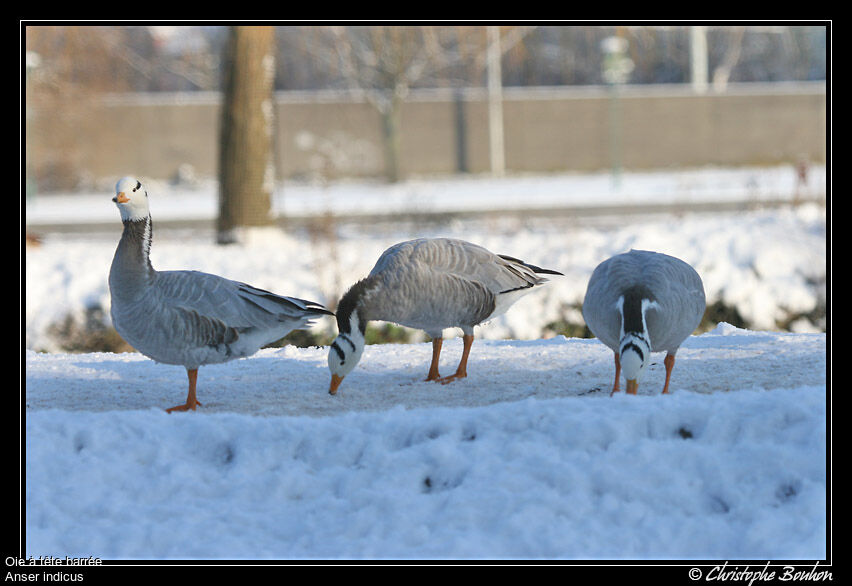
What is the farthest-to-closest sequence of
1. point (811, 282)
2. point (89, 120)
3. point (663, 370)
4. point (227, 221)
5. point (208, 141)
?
1. point (208, 141)
2. point (89, 120)
3. point (227, 221)
4. point (811, 282)
5. point (663, 370)

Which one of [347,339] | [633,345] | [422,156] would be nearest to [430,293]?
[347,339]

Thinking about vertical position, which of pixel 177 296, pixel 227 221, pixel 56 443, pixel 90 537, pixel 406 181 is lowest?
pixel 90 537

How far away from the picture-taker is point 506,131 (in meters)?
32.7

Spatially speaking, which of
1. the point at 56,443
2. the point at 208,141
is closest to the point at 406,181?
the point at 208,141

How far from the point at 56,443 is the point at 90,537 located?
0.75 metres

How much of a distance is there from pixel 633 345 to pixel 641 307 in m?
0.32

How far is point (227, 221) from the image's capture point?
12305mm

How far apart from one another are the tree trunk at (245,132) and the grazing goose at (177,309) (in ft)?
21.6

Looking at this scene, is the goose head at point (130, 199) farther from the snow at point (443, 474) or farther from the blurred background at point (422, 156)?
the blurred background at point (422, 156)

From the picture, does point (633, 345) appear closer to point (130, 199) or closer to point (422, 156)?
point (130, 199)

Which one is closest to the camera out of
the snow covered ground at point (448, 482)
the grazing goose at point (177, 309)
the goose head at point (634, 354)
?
the snow covered ground at point (448, 482)

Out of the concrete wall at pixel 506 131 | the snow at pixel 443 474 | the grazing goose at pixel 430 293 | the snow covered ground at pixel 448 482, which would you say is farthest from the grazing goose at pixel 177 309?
the concrete wall at pixel 506 131

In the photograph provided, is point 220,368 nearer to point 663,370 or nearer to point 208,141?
point 663,370

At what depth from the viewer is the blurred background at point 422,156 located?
394 inches
